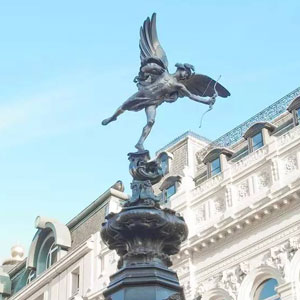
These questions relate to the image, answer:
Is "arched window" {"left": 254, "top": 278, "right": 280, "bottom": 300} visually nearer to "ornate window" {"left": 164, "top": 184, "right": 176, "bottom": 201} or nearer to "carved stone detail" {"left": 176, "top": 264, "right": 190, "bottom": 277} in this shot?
"carved stone detail" {"left": 176, "top": 264, "right": 190, "bottom": 277}

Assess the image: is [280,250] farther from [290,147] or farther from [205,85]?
[205,85]

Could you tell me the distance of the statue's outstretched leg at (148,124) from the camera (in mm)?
10211

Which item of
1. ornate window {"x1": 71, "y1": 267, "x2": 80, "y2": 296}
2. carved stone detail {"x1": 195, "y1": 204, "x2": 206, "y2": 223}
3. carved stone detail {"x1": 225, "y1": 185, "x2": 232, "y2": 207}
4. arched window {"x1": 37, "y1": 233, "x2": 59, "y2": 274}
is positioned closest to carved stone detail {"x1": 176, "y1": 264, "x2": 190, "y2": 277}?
carved stone detail {"x1": 195, "y1": 204, "x2": 206, "y2": 223}

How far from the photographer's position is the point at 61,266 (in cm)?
3878

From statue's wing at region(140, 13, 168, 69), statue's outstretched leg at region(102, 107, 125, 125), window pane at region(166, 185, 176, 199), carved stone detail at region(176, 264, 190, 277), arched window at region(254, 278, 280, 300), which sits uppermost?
window pane at region(166, 185, 176, 199)

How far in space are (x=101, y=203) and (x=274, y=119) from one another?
34.3 feet

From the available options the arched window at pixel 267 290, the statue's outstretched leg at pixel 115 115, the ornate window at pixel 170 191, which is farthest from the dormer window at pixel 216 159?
the statue's outstretched leg at pixel 115 115

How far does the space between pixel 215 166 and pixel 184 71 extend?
2350 centimetres

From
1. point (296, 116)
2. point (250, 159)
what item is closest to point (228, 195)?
point (250, 159)

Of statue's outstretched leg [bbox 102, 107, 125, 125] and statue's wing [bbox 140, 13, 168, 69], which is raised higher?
statue's wing [bbox 140, 13, 168, 69]

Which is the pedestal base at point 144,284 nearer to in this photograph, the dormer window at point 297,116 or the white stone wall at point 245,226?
the white stone wall at point 245,226

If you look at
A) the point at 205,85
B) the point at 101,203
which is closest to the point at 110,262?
the point at 101,203

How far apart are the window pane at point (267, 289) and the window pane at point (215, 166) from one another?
22.7 feet

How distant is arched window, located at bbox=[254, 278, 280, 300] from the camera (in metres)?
27.1
